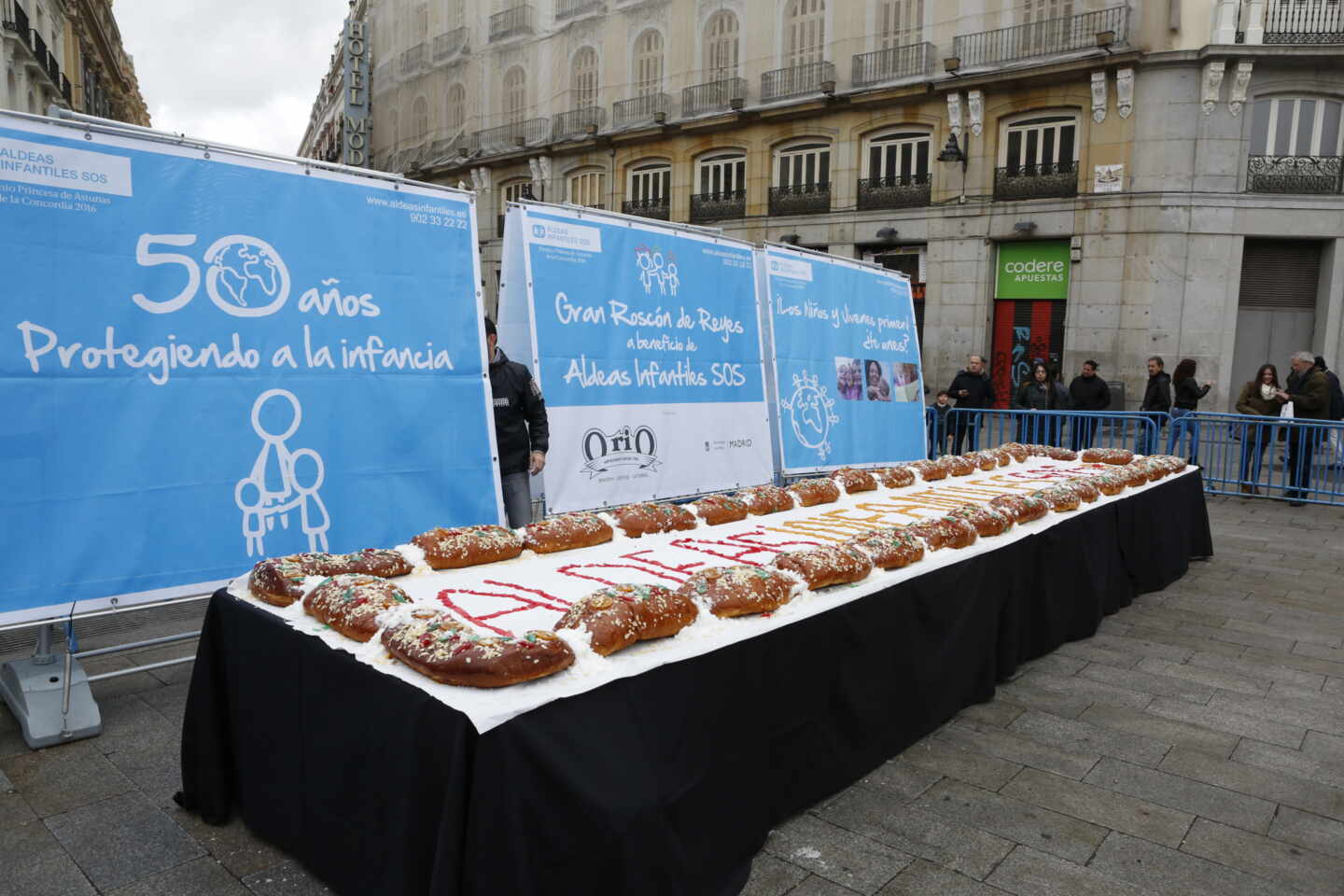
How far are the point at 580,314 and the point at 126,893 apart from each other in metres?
4.34

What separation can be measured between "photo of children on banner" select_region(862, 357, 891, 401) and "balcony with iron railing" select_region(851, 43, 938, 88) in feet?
55.6

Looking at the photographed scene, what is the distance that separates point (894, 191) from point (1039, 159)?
144 inches

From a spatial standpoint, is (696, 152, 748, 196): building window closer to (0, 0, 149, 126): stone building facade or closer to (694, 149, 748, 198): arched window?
(694, 149, 748, 198): arched window

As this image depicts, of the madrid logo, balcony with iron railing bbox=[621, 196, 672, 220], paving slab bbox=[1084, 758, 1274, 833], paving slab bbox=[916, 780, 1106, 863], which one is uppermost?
balcony with iron railing bbox=[621, 196, 672, 220]

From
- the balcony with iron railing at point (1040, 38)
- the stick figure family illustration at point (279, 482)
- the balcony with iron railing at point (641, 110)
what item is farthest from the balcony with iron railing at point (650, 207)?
the stick figure family illustration at point (279, 482)

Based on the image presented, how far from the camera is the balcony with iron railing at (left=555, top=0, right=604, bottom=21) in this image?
98.7ft

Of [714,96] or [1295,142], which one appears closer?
[1295,142]

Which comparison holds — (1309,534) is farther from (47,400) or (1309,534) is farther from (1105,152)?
(1105,152)

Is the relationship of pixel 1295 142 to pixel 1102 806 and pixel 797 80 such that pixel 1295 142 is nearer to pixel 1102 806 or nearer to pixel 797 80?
pixel 797 80

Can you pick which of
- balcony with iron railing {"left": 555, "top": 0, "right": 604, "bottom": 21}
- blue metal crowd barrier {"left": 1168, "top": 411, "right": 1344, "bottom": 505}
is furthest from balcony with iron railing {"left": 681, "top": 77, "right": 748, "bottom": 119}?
blue metal crowd barrier {"left": 1168, "top": 411, "right": 1344, "bottom": 505}

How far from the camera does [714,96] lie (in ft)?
88.3

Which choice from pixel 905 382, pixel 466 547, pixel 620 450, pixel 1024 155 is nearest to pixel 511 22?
pixel 1024 155

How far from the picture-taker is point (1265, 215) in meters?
20.1

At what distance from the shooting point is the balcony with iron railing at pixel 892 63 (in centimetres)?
2311
